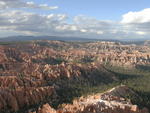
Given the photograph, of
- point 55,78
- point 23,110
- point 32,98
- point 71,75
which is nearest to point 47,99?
point 32,98

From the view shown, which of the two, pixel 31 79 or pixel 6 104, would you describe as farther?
pixel 31 79

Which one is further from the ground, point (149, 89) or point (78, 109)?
point (78, 109)

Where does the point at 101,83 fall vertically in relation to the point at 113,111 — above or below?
below

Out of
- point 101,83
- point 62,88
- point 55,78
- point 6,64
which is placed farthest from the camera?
point 6,64

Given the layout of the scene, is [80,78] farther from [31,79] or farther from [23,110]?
[23,110]

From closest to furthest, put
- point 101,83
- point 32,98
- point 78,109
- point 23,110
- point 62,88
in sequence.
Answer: point 78,109 → point 23,110 → point 32,98 → point 62,88 → point 101,83

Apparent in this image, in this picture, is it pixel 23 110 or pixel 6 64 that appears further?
pixel 6 64

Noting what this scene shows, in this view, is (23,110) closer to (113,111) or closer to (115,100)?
(115,100)

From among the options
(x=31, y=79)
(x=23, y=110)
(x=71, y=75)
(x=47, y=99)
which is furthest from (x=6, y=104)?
(x=71, y=75)

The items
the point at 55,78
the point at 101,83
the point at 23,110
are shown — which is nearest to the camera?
the point at 23,110
